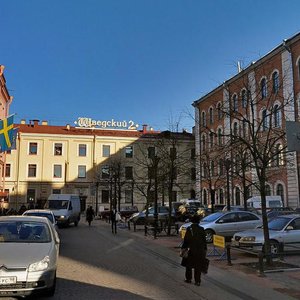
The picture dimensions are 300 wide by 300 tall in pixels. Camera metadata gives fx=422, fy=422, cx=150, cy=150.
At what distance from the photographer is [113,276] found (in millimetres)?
10727

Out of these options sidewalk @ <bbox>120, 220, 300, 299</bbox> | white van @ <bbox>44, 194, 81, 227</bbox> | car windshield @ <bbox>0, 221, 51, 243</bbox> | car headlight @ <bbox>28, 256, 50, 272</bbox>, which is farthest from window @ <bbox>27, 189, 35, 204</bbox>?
car headlight @ <bbox>28, 256, 50, 272</bbox>

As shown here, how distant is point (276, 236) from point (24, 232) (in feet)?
30.3

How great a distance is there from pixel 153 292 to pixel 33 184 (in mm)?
62115

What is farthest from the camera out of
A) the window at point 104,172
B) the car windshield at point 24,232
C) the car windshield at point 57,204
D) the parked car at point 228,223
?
the window at point 104,172

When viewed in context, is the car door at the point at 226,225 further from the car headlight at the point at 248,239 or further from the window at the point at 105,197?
the window at the point at 105,197

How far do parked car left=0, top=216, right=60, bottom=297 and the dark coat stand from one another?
300 centimetres

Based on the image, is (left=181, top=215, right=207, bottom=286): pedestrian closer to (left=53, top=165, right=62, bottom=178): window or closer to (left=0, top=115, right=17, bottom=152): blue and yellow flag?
(left=0, top=115, right=17, bottom=152): blue and yellow flag

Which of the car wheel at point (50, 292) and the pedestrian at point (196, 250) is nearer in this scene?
the car wheel at point (50, 292)

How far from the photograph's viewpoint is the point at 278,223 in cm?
1567

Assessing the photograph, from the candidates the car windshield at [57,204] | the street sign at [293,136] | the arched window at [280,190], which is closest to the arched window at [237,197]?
the arched window at [280,190]

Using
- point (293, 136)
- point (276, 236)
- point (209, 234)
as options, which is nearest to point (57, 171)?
point (209, 234)

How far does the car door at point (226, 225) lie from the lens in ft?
65.6

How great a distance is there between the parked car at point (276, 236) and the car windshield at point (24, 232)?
7949 mm

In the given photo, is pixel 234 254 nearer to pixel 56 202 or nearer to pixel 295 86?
pixel 56 202
